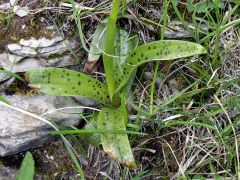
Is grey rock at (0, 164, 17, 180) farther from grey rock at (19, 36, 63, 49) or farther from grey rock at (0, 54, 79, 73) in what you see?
grey rock at (19, 36, 63, 49)

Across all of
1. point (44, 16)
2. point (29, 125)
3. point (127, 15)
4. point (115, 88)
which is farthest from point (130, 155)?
point (44, 16)

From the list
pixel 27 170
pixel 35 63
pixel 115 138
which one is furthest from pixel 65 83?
pixel 27 170

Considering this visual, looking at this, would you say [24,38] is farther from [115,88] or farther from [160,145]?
[160,145]

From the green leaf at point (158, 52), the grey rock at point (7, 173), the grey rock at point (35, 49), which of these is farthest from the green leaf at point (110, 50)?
the grey rock at point (7, 173)

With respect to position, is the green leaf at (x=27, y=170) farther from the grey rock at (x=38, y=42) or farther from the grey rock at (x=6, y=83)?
the grey rock at (x=38, y=42)

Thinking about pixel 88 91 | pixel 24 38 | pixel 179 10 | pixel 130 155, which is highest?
pixel 179 10

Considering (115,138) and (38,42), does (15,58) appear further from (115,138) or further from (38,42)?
(115,138)

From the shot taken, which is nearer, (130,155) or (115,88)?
(130,155)
